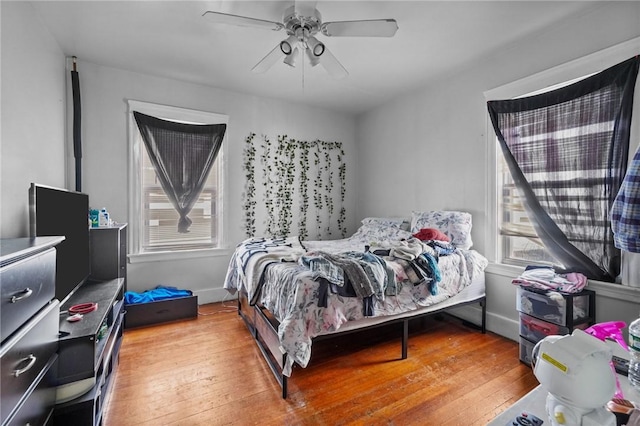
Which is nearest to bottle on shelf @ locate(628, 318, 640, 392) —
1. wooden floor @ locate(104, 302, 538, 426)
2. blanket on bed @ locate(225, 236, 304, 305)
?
wooden floor @ locate(104, 302, 538, 426)

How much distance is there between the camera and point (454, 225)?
9.95 ft

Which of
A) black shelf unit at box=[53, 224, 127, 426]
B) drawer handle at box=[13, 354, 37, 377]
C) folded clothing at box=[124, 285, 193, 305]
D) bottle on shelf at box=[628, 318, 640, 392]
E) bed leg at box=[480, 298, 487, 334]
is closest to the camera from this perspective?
bottle on shelf at box=[628, 318, 640, 392]

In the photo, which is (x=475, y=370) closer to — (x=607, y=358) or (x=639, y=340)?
(x=639, y=340)

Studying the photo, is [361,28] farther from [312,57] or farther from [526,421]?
[526,421]

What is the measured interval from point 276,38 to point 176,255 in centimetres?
262

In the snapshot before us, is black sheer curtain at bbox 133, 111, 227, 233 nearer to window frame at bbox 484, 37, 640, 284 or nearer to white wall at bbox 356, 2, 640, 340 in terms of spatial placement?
white wall at bbox 356, 2, 640, 340

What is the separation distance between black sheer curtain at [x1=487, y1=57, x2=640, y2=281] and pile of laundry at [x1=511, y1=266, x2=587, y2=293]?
0.37 ft

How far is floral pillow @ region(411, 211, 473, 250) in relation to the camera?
9.80 ft

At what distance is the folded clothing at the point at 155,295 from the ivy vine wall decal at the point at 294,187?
1079mm

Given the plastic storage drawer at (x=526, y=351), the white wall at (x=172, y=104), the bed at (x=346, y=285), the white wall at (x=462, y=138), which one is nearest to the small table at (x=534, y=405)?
the bed at (x=346, y=285)

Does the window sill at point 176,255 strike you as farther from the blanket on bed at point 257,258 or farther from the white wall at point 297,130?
the blanket on bed at point 257,258

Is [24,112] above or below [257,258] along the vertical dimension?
above

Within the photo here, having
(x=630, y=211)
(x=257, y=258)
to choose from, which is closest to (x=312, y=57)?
(x=257, y=258)

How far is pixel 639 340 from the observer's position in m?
0.81
